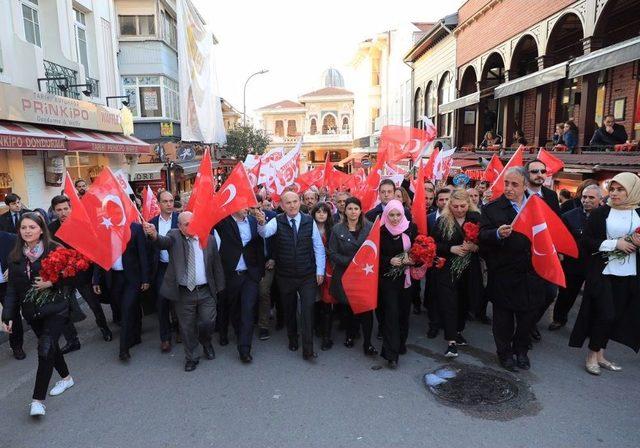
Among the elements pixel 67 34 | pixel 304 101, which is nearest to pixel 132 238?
pixel 67 34

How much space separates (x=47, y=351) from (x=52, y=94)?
10345 mm

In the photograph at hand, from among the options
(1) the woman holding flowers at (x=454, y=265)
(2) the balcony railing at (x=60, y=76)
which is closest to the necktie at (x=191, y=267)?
(1) the woman holding flowers at (x=454, y=265)

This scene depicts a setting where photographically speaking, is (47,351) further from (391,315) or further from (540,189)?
(540,189)

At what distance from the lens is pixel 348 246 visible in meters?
5.09

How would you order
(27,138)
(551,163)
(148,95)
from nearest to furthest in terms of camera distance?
(551,163), (27,138), (148,95)

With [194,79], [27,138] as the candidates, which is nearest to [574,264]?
[27,138]

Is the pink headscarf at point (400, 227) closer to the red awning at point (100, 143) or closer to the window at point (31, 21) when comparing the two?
the red awning at point (100, 143)

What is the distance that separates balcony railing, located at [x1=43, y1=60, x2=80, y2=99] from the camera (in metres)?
12.8

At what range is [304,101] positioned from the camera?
63.6 m

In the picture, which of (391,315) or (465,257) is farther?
(465,257)

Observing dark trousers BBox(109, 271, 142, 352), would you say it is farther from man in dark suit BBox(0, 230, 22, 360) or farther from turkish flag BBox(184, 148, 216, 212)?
turkish flag BBox(184, 148, 216, 212)

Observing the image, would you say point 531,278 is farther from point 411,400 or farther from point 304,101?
point 304,101

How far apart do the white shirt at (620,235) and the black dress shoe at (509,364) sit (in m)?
1.28

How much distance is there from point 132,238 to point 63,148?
736 cm
